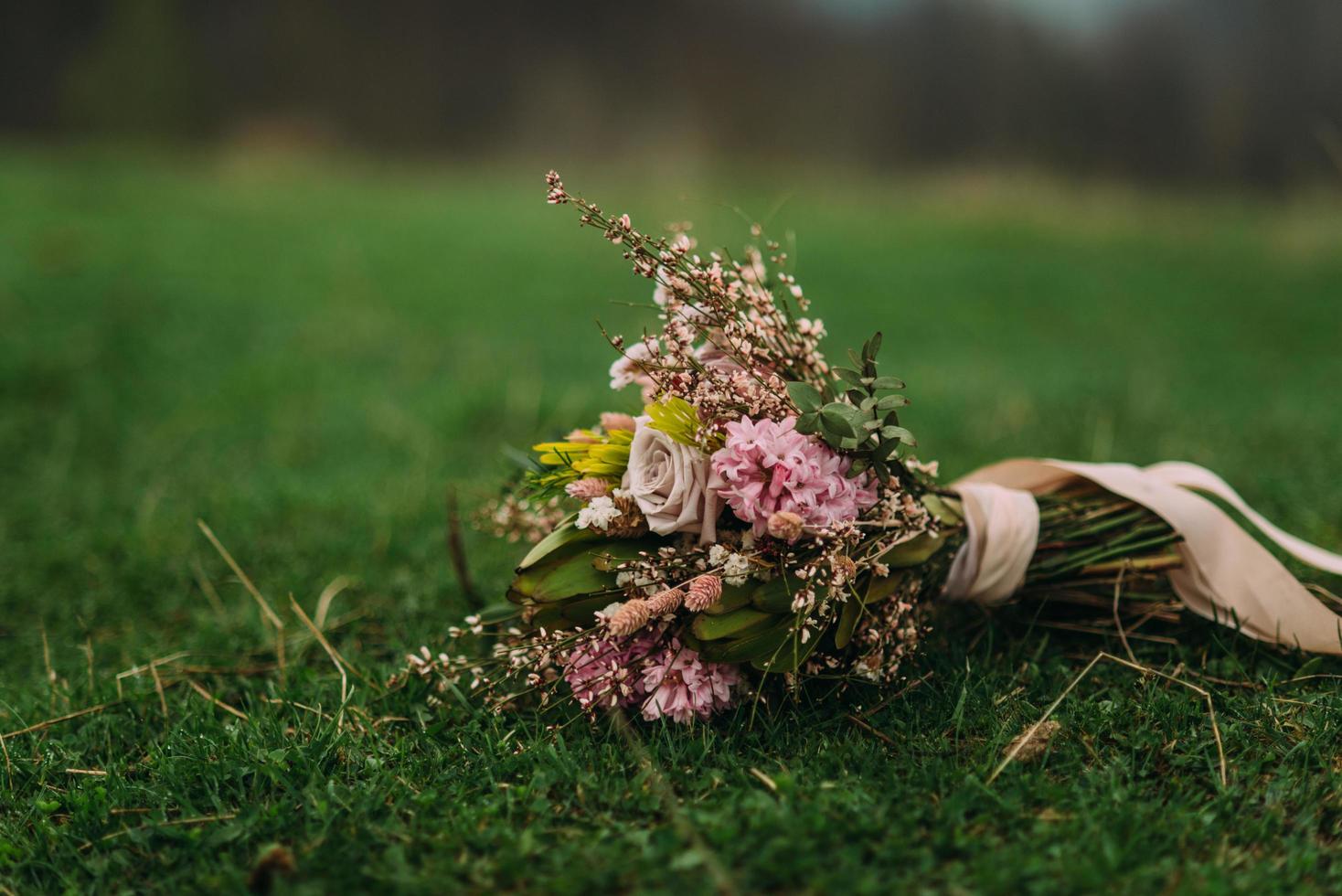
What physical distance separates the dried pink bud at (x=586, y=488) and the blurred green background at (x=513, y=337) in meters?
0.48

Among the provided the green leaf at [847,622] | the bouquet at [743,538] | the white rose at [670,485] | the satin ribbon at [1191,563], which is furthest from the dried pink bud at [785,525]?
the satin ribbon at [1191,563]

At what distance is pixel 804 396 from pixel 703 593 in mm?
438

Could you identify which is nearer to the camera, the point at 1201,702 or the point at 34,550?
the point at 1201,702

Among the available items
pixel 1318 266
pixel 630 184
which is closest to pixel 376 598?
pixel 1318 266

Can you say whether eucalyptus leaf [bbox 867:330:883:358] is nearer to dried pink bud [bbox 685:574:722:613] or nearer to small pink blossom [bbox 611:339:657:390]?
small pink blossom [bbox 611:339:657:390]

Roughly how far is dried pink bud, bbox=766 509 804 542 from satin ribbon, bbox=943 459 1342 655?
0.64 meters

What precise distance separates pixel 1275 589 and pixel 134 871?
2.38 meters

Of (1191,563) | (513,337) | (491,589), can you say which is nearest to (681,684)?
(491,589)

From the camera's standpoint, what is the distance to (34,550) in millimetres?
3438

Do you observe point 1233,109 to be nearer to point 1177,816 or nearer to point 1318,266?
point 1318,266

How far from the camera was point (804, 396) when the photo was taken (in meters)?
2.00

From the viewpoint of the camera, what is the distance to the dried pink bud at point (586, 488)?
199cm

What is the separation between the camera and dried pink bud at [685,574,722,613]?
1835 mm

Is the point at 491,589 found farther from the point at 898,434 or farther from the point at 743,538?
the point at 898,434
